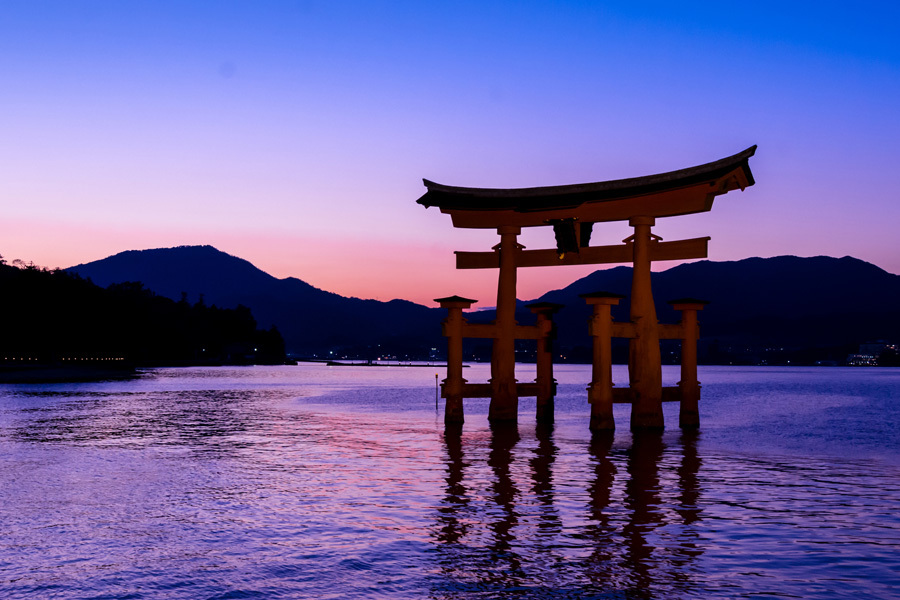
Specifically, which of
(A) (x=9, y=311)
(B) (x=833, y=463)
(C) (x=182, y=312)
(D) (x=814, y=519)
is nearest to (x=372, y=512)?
(D) (x=814, y=519)

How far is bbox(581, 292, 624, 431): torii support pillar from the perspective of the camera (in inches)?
952

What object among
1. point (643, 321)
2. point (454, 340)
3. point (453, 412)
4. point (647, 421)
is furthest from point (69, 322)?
point (643, 321)

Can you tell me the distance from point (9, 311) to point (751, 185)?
9058 cm

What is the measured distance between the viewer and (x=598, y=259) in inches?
1059

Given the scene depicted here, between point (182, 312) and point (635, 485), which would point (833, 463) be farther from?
point (182, 312)

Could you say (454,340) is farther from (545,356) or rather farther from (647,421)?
(647,421)

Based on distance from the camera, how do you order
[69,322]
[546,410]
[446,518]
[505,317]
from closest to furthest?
1. [446,518]
2. [505,317]
3. [546,410]
4. [69,322]

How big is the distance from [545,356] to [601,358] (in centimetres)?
428

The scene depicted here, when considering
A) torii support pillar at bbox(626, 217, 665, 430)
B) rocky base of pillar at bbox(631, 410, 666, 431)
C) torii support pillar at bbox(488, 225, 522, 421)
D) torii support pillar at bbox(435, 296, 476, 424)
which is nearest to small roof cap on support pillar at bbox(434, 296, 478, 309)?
torii support pillar at bbox(435, 296, 476, 424)

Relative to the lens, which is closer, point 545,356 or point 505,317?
point 505,317

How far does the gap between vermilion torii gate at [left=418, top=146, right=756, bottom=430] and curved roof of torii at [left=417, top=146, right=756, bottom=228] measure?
3 cm

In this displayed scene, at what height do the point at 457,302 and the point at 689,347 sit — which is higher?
the point at 457,302

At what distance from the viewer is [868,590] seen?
331 inches

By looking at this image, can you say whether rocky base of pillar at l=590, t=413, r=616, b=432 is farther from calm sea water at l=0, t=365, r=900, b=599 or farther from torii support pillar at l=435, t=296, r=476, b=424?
torii support pillar at l=435, t=296, r=476, b=424
